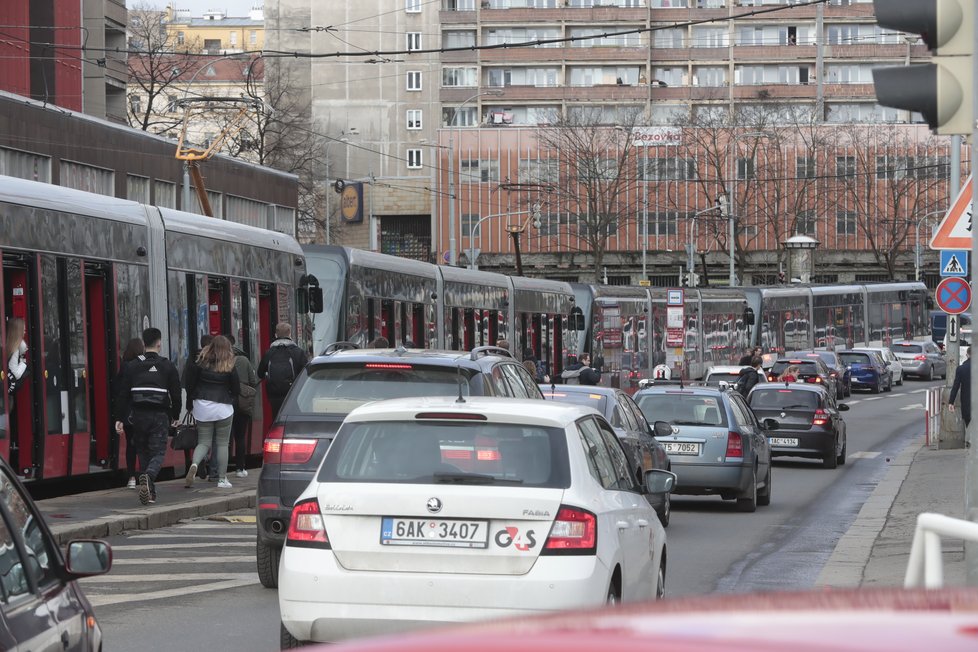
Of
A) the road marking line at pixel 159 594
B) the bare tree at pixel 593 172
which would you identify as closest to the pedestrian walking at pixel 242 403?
the road marking line at pixel 159 594

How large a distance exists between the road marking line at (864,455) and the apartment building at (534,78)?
240ft

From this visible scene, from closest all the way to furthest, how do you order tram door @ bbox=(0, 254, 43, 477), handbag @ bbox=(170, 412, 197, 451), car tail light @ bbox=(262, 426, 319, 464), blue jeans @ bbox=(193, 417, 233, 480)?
1. car tail light @ bbox=(262, 426, 319, 464)
2. tram door @ bbox=(0, 254, 43, 477)
3. handbag @ bbox=(170, 412, 197, 451)
4. blue jeans @ bbox=(193, 417, 233, 480)

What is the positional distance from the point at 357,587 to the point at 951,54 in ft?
12.4

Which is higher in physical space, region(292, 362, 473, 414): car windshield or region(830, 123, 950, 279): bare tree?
region(830, 123, 950, 279): bare tree

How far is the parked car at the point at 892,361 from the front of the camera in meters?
65.7

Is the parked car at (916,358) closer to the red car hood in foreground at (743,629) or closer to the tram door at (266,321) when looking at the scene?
the tram door at (266,321)

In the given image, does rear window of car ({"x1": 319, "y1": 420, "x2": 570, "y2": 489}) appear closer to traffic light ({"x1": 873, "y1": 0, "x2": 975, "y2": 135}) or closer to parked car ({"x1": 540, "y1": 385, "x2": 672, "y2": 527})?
traffic light ({"x1": 873, "y1": 0, "x2": 975, "y2": 135})

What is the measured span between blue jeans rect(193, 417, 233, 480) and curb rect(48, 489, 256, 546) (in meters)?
0.50

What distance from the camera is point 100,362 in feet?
61.7

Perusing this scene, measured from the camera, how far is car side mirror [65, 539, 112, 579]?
5.82 metres

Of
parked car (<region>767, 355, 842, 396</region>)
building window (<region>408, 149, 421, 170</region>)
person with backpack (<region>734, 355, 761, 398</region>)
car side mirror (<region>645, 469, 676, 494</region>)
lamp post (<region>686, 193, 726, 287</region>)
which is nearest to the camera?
car side mirror (<region>645, 469, 676, 494</region>)

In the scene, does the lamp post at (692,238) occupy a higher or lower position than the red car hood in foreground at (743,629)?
higher

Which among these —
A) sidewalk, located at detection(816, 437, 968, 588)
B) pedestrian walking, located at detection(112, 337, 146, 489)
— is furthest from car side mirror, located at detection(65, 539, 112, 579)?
pedestrian walking, located at detection(112, 337, 146, 489)

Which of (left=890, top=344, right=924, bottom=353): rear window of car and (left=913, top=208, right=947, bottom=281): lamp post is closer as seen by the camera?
(left=890, top=344, right=924, bottom=353): rear window of car
